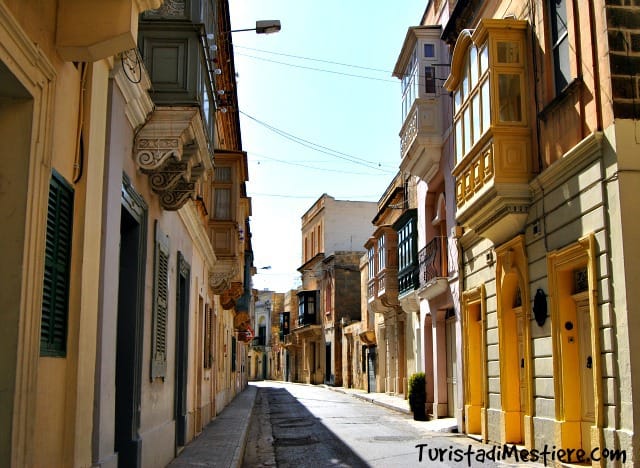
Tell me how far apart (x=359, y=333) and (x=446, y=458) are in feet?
83.0

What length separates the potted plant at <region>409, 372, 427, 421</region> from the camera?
1927 cm

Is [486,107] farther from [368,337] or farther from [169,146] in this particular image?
[368,337]

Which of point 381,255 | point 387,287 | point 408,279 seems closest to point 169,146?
point 408,279

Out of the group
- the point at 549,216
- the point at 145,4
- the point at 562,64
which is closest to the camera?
the point at 145,4

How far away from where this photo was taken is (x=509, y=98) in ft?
38.1

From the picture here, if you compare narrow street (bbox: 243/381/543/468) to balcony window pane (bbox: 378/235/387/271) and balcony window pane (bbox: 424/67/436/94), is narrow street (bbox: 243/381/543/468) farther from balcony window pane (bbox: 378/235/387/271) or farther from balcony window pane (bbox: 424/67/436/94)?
balcony window pane (bbox: 424/67/436/94)

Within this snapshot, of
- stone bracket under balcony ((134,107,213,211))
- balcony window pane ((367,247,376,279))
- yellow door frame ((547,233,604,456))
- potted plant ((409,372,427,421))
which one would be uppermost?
balcony window pane ((367,247,376,279))

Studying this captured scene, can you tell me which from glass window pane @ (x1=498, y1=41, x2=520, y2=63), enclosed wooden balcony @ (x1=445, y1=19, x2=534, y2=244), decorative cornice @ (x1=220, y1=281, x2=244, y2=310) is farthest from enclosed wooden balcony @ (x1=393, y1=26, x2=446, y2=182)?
decorative cornice @ (x1=220, y1=281, x2=244, y2=310)

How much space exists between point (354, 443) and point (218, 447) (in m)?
2.83

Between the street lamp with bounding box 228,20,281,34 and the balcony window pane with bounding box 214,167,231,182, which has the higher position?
the street lamp with bounding box 228,20,281,34

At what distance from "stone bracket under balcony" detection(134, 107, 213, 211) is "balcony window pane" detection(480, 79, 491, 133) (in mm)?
4869

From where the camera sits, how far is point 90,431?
19.0ft

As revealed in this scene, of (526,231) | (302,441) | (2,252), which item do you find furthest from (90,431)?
(302,441)

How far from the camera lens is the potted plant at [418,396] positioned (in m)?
19.3
